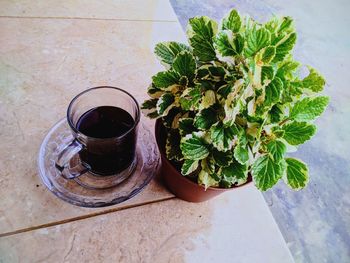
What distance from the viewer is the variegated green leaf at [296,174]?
0.41m

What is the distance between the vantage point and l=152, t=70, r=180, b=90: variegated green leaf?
0.43m

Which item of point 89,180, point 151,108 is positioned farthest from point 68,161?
point 151,108

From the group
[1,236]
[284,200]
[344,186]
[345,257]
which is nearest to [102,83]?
[1,236]

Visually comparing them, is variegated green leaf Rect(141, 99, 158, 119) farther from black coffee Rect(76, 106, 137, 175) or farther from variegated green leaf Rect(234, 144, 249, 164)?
variegated green leaf Rect(234, 144, 249, 164)

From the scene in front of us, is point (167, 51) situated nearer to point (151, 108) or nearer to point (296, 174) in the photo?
point (151, 108)

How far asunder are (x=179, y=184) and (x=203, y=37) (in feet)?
0.76

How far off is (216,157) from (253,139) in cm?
6

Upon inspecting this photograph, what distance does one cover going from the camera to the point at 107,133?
0.51 meters

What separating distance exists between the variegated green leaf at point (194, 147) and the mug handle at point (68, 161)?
0.17 meters

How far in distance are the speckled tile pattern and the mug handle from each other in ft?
2.92

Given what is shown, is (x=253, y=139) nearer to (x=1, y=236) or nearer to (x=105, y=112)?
(x=105, y=112)

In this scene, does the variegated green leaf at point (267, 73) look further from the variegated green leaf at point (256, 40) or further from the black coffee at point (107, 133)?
the black coffee at point (107, 133)

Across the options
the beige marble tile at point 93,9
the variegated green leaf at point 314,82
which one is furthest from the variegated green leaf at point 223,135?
the beige marble tile at point 93,9

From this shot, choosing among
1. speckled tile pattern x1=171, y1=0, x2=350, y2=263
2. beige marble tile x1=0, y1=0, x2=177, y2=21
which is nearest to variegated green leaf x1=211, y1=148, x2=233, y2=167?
beige marble tile x1=0, y1=0, x2=177, y2=21
